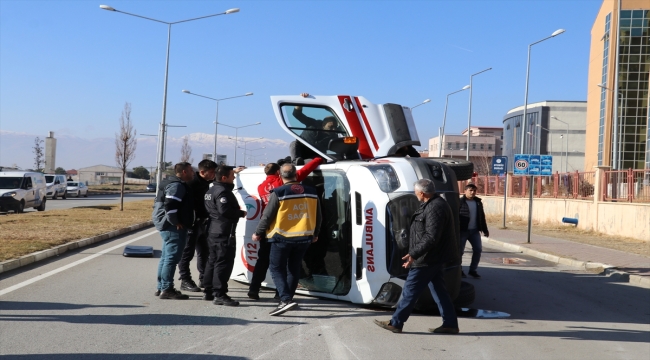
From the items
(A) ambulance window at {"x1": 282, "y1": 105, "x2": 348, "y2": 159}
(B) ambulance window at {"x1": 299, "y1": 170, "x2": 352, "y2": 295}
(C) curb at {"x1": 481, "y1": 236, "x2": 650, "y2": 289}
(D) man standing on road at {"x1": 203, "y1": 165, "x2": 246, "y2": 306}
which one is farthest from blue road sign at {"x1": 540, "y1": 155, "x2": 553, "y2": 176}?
(D) man standing on road at {"x1": 203, "y1": 165, "x2": 246, "y2": 306}

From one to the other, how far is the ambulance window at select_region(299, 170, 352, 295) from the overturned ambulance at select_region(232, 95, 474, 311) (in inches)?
0.5

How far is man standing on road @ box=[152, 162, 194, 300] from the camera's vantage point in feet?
27.3

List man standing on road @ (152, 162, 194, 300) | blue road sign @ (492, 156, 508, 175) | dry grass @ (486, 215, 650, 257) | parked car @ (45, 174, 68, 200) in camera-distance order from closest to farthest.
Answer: man standing on road @ (152, 162, 194, 300) < dry grass @ (486, 215, 650, 257) < blue road sign @ (492, 156, 508, 175) < parked car @ (45, 174, 68, 200)

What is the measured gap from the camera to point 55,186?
4706 cm

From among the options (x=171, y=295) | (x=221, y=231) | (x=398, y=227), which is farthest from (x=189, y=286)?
(x=398, y=227)

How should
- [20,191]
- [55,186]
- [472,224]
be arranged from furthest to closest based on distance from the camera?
[55,186], [20,191], [472,224]

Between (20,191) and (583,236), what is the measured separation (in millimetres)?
22287

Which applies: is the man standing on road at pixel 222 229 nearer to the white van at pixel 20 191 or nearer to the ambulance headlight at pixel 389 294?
the ambulance headlight at pixel 389 294

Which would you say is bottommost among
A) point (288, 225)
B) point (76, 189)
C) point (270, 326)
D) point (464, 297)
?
point (270, 326)

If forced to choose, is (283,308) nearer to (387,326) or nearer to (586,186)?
(387,326)

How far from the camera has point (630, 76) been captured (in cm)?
5409

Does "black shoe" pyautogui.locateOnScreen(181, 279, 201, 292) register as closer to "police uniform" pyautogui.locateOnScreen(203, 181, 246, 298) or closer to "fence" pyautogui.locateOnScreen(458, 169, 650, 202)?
"police uniform" pyautogui.locateOnScreen(203, 181, 246, 298)

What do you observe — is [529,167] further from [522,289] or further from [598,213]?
[522,289]

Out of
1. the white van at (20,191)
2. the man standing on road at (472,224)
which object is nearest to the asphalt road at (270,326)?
the man standing on road at (472,224)
